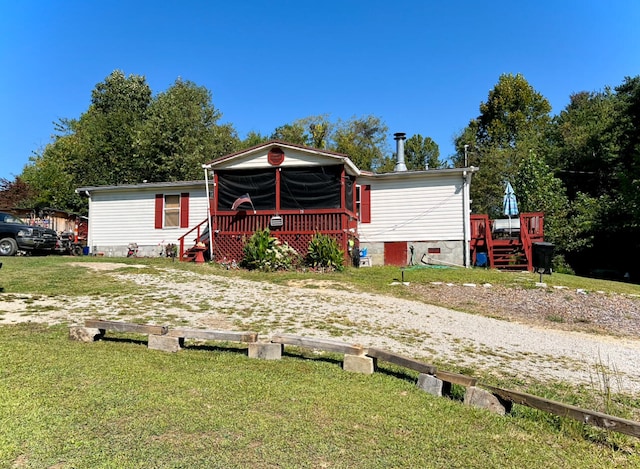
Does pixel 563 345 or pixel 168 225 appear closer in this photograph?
pixel 563 345

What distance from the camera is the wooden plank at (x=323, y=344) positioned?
458cm

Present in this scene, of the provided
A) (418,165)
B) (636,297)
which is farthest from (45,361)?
(418,165)

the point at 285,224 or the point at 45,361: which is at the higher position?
the point at 285,224

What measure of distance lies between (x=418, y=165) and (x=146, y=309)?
104 ft

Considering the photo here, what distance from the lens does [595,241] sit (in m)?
21.1

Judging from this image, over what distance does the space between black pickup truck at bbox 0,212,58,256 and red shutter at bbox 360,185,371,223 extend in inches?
482

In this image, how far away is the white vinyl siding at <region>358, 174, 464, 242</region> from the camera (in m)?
15.4

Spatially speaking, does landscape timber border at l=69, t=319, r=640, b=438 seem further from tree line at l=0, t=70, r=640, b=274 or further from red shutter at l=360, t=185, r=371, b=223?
tree line at l=0, t=70, r=640, b=274

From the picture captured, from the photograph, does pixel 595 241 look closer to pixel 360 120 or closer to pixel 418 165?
pixel 418 165

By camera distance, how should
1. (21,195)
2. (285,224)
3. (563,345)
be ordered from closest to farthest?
(563,345)
(285,224)
(21,195)

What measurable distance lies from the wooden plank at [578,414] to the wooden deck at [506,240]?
12.4m

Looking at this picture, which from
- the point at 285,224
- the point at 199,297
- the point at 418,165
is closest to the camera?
the point at 199,297

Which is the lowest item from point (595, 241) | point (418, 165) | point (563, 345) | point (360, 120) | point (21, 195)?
point (563, 345)

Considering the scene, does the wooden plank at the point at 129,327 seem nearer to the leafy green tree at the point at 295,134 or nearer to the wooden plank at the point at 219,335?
the wooden plank at the point at 219,335
